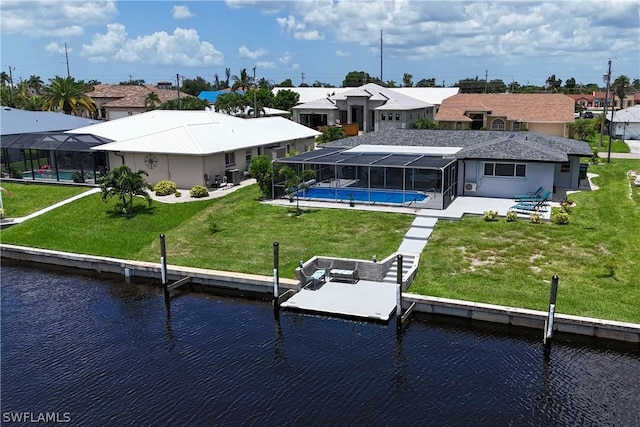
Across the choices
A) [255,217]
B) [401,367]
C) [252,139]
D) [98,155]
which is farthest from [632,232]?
[98,155]

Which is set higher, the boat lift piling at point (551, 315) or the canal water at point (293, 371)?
the boat lift piling at point (551, 315)

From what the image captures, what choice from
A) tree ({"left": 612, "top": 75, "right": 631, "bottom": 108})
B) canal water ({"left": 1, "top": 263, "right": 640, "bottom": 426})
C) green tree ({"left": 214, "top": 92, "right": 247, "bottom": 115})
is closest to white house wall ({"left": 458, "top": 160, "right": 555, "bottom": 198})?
canal water ({"left": 1, "top": 263, "right": 640, "bottom": 426})

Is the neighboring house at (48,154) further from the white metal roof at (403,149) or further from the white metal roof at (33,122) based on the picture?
the white metal roof at (403,149)

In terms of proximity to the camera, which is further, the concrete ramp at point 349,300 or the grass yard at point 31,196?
the grass yard at point 31,196

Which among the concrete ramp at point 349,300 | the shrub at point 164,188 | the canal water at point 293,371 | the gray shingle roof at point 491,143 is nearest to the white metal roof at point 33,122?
the shrub at point 164,188

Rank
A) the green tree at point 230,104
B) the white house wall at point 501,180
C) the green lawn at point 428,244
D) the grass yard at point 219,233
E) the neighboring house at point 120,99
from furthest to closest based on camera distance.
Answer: the neighboring house at point 120,99 → the green tree at point 230,104 → the white house wall at point 501,180 → the grass yard at point 219,233 → the green lawn at point 428,244
